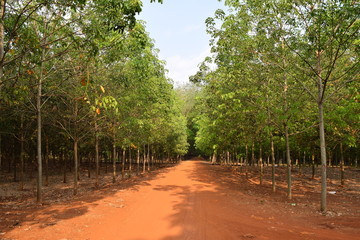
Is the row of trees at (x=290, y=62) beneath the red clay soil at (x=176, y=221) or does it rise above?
above

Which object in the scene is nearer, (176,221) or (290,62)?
(176,221)

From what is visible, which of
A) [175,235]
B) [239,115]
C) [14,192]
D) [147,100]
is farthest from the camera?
[14,192]

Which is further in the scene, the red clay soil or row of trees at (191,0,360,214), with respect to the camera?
row of trees at (191,0,360,214)

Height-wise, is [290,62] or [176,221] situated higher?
[290,62]

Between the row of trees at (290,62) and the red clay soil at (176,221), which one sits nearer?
the red clay soil at (176,221)

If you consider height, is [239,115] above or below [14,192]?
above

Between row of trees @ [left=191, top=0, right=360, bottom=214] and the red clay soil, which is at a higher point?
row of trees @ [left=191, top=0, right=360, bottom=214]

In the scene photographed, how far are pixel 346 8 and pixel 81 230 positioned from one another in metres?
11.6

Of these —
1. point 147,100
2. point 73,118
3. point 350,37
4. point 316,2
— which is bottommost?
point 73,118

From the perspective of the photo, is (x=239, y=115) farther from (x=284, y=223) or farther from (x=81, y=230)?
(x=81, y=230)

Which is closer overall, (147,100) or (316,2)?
(316,2)

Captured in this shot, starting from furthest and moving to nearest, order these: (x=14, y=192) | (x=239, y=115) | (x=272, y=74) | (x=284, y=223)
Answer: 1. (x=14, y=192)
2. (x=239, y=115)
3. (x=272, y=74)
4. (x=284, y=223)

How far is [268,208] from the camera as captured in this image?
37.6 feet

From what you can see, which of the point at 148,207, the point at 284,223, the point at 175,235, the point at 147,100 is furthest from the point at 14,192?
the point at 284,223
